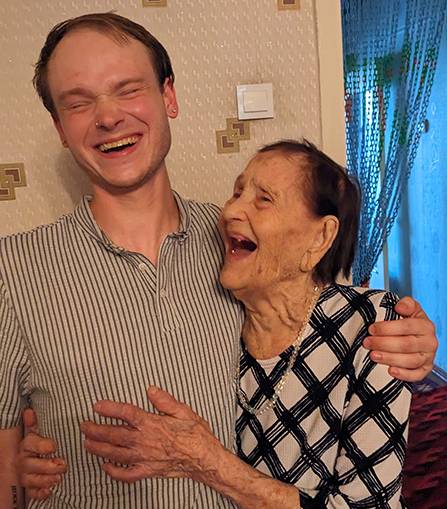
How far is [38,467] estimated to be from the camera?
A: 1.09 metres

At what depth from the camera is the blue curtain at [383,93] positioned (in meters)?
2.77

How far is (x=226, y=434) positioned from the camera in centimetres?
115

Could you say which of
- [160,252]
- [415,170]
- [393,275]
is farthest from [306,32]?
[393,275]

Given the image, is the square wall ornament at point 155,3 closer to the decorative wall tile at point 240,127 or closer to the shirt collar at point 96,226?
the decorative wall tile at point 240,127

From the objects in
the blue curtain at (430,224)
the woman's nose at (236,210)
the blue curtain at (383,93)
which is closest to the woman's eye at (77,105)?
the woman's nose at (236,210)

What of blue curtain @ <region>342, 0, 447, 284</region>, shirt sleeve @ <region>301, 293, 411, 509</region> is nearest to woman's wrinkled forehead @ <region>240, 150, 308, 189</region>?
shirt sleeve @ <region>301, 293, 411, 509</region>

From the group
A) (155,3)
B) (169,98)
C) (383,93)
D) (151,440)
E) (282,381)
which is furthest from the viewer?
(383,93)

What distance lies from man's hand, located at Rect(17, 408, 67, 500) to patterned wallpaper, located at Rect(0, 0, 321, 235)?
735mm

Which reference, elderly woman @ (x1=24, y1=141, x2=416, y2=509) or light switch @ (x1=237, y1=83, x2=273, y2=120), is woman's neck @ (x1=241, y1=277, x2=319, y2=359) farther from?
light switch @ (x1=237, y1=83, x2=273, y2=120)

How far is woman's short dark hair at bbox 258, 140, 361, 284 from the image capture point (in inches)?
43.6

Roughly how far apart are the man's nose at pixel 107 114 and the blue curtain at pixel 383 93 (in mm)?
1863

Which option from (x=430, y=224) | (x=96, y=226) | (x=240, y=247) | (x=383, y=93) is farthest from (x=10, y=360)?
(x=430, y=224)

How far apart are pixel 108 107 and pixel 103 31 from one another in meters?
0.17

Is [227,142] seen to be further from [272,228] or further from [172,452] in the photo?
[172,452]
